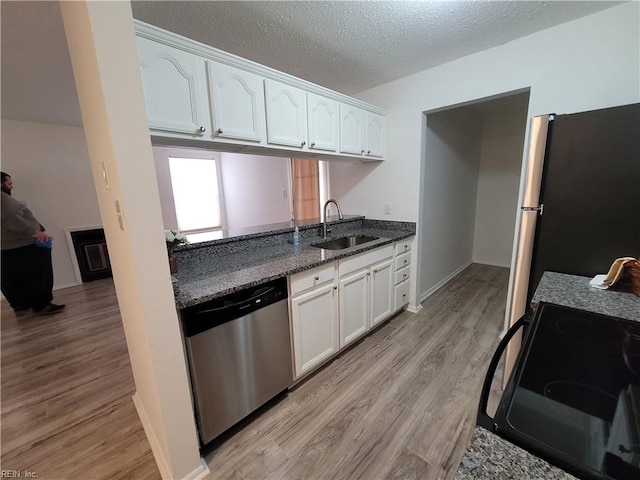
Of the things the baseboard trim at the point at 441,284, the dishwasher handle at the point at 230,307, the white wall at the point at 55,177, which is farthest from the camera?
the white wall at the point at 55,177

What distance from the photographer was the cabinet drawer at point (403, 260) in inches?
104

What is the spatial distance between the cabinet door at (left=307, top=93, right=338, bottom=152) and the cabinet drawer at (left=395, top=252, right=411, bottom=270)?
1260 millimetres

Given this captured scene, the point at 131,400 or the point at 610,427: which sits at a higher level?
the point at 610,427

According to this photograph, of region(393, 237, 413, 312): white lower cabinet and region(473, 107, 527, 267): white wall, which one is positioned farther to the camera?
region(473, 107, 527, 267): white wall

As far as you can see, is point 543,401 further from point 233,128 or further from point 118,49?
point 233,128

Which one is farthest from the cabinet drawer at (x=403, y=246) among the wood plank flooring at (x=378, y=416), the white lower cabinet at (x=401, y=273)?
the wood plank flooring at (x=378, y=416)

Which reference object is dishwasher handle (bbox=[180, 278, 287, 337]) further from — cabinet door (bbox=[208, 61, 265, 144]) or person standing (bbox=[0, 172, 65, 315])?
person standing (bbox=[0, 172, 65, 315])

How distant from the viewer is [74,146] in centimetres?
391

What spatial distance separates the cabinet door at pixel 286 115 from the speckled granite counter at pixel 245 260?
2.58 ft

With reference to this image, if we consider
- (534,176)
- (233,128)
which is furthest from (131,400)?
(534,176)

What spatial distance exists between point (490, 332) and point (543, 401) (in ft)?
7.16

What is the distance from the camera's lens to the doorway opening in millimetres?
3023

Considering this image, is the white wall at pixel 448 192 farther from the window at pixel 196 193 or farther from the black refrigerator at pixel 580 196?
the window at pixel 196 193

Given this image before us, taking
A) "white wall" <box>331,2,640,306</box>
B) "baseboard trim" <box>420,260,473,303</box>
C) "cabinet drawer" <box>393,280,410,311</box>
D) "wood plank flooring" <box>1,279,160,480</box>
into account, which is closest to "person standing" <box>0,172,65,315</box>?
"wood plank flooring" <box>1,279,160,480</box>
